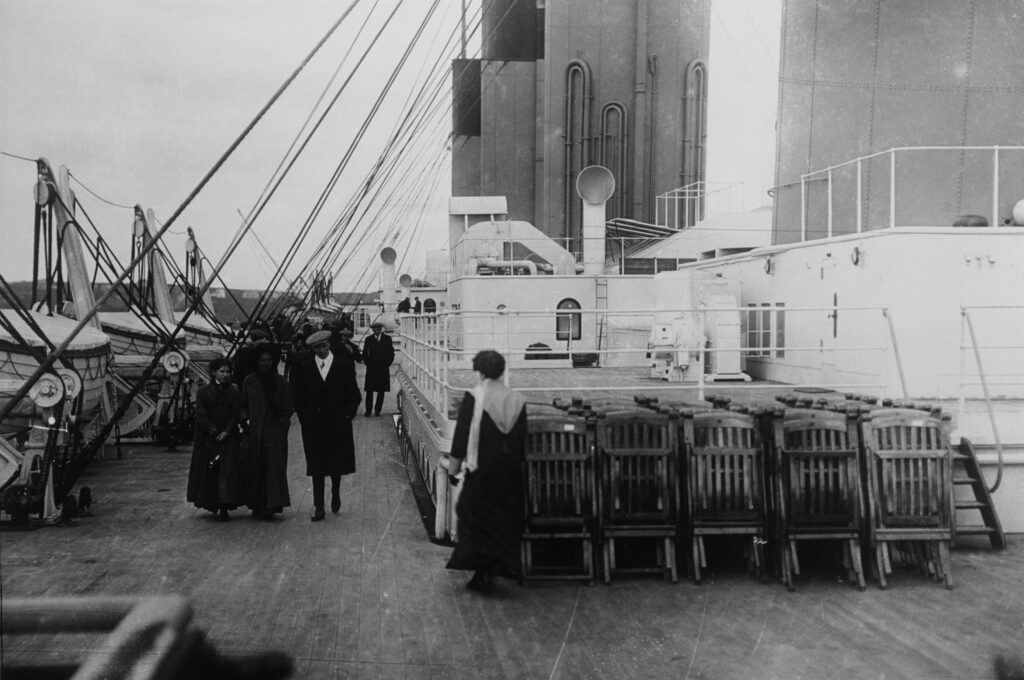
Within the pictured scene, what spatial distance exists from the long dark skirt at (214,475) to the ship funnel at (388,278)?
32380mm

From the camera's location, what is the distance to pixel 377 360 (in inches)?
728

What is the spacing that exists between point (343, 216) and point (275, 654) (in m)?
13.1

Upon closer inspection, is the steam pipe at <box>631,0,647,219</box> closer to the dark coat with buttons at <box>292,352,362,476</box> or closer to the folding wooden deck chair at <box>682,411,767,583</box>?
the dark coat with buttons at <box>292,352,362,476</box>

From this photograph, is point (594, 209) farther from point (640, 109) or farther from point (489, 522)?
point (489, 522)

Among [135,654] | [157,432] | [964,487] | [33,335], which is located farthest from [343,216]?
[135,654]

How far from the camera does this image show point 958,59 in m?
10.6

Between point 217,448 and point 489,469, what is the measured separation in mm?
4054

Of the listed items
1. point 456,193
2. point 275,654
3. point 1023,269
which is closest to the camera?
point 275,654

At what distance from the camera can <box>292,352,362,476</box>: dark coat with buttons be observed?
30.6 ft

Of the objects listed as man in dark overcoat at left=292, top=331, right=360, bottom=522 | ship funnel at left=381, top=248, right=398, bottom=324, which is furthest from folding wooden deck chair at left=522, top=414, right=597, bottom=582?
ship funnel at left=381, top=248, right=398, bottom=324

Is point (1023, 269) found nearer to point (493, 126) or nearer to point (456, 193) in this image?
point (493, 126)

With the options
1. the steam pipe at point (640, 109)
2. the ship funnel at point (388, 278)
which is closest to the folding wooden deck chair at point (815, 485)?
the steam pipe at point (640, 109)

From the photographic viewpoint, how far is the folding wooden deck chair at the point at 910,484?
275 inches

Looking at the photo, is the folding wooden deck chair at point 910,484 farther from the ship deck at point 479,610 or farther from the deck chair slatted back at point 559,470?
the deck chair slatted back at point 559,470
